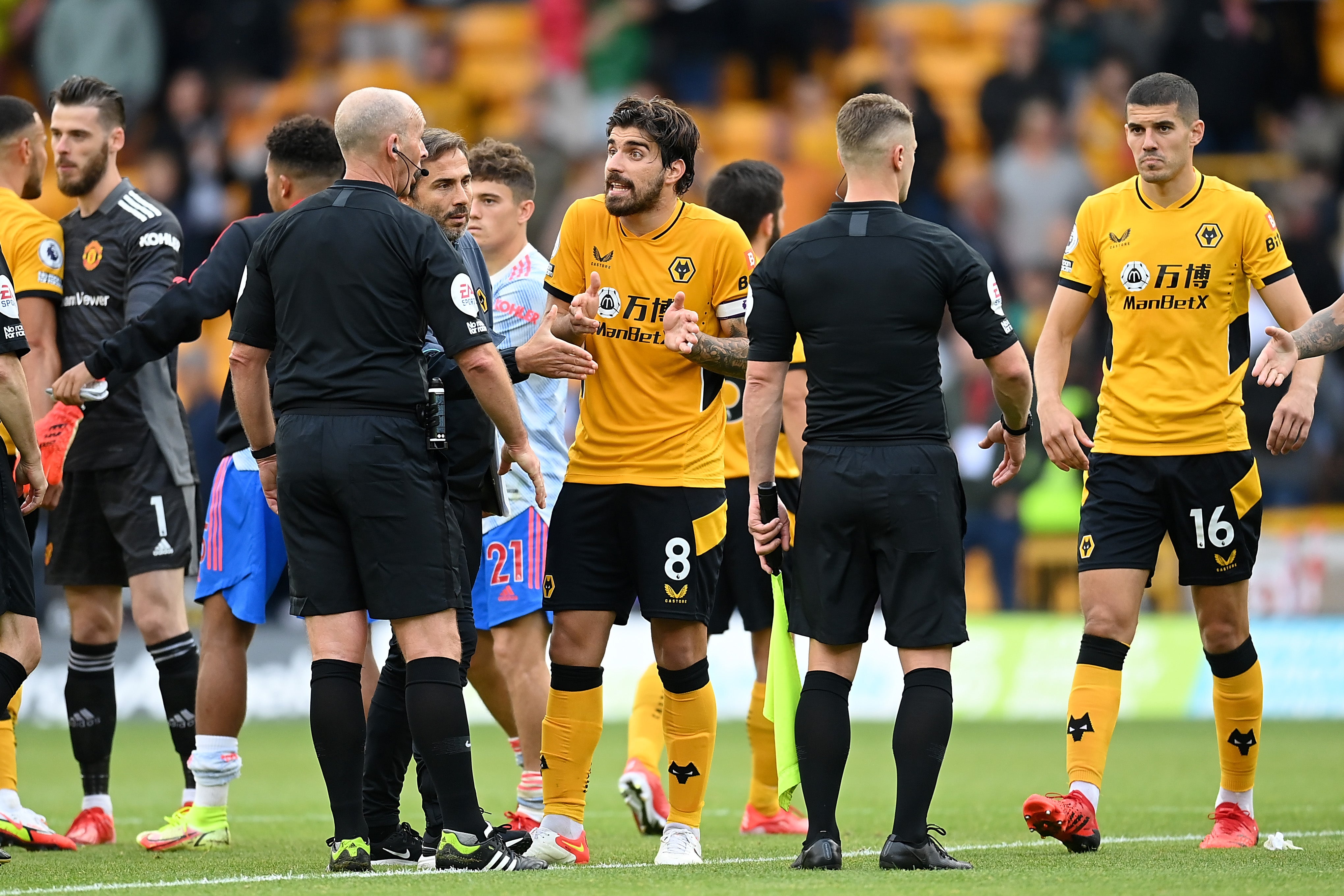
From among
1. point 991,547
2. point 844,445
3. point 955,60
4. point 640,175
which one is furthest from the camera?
point 955,60

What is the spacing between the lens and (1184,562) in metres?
6.43

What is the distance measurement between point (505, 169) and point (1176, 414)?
3.09 m

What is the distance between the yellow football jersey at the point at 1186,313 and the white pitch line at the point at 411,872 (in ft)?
5.18

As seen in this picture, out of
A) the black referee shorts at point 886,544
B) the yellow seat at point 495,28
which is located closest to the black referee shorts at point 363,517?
the black referee shorts at point 886,544

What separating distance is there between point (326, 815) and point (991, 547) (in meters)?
8.13

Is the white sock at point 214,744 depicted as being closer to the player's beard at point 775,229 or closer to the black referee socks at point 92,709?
the black referee socks at point 92,709

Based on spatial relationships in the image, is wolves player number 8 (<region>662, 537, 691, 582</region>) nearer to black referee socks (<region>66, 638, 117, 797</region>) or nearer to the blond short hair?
the blond short hair

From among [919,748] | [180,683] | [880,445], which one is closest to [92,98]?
[180,683]

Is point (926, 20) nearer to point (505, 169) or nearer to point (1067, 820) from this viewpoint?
point (505, 169)

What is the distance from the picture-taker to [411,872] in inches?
218

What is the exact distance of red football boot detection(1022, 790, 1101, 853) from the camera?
5715 mm

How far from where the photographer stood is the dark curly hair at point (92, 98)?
7.45 m

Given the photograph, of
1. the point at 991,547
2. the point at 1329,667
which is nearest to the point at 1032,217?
the point at 991,547

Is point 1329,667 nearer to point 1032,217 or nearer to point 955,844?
point 1032,217
